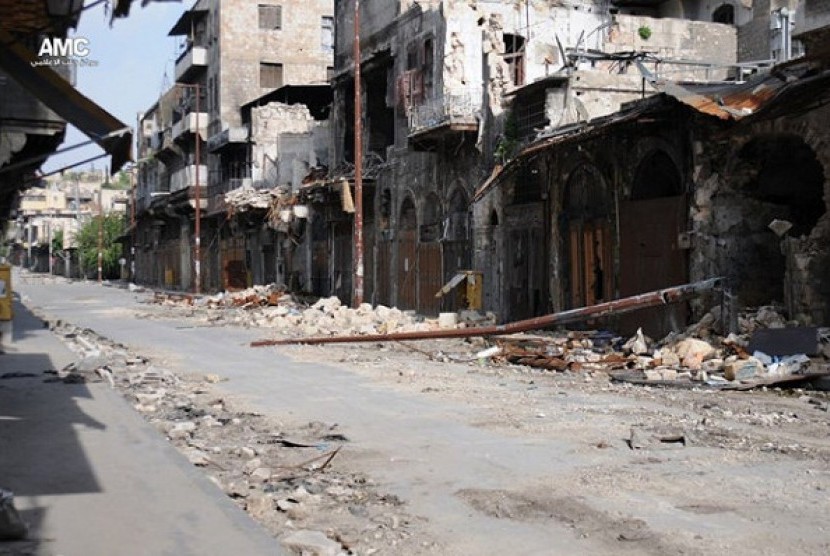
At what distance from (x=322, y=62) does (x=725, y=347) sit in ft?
150

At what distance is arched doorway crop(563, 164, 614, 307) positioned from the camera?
21078 mm

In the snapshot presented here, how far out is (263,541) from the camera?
5203 millimetres

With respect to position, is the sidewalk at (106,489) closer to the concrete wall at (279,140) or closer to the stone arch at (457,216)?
the stone arch at (457,216)

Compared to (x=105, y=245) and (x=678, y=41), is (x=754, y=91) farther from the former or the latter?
(x=105, y=245)

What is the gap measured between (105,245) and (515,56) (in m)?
76.6

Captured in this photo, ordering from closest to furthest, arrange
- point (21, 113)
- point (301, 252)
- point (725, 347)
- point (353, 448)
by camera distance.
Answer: point (353, 448) → point (725, 347) → point (21, 113) → point (301, 252)

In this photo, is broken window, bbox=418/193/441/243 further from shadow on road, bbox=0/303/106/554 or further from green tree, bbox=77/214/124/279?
green tree, bbox=77/214/124/279

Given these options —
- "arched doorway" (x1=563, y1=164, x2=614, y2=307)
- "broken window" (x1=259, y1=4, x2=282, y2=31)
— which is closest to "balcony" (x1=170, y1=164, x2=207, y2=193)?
"broken window" (x1=259, y1=4, x2=282, y2=31)

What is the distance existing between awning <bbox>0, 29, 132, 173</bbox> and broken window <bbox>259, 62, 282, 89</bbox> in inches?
1971

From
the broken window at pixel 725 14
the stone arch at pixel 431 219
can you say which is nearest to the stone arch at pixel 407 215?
the stone arch at pixel 431 219

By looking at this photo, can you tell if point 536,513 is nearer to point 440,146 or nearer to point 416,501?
point 416,501

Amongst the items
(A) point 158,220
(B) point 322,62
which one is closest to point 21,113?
(B) point 322,62

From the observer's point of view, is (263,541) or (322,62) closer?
(263,541)

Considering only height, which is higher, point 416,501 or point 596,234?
point 596,234
